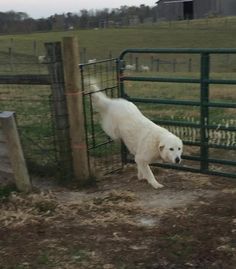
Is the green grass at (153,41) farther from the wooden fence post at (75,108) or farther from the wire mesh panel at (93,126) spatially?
the wooden fence post at (75,108)

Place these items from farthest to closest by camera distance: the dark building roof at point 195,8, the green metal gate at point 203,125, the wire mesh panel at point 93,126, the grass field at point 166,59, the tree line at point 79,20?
the dark building roof at point 195,8 < the tree line at point 79,20 < the grass field at point 166,59 < the wire mesh panel at point 93,126 < the green metal gate at point 203,125

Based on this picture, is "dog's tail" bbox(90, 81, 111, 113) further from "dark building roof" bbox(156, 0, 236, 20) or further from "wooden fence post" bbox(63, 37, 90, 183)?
"dark building roof" bbox(156, 0, 236, 20)

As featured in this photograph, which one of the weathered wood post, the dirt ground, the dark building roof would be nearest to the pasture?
the dirt ground

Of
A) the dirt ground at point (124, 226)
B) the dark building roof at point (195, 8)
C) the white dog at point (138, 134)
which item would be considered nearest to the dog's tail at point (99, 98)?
the white dog at point (138, 134)

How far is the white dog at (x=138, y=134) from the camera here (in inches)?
234

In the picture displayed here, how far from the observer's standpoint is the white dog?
5953mm

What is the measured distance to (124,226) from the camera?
511 centimetres

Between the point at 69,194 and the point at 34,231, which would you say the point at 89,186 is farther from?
the point at 34,231

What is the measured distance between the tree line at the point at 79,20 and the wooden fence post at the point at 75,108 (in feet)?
208

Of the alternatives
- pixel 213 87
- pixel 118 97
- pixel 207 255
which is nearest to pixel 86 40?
pixel 213 87

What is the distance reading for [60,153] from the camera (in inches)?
259

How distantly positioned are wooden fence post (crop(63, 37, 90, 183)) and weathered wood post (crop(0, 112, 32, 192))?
70 centimetres

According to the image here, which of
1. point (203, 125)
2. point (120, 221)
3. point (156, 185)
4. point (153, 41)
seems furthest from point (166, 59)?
point (120, 221)

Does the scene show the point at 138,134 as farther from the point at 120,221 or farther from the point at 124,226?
the point at 124,226
